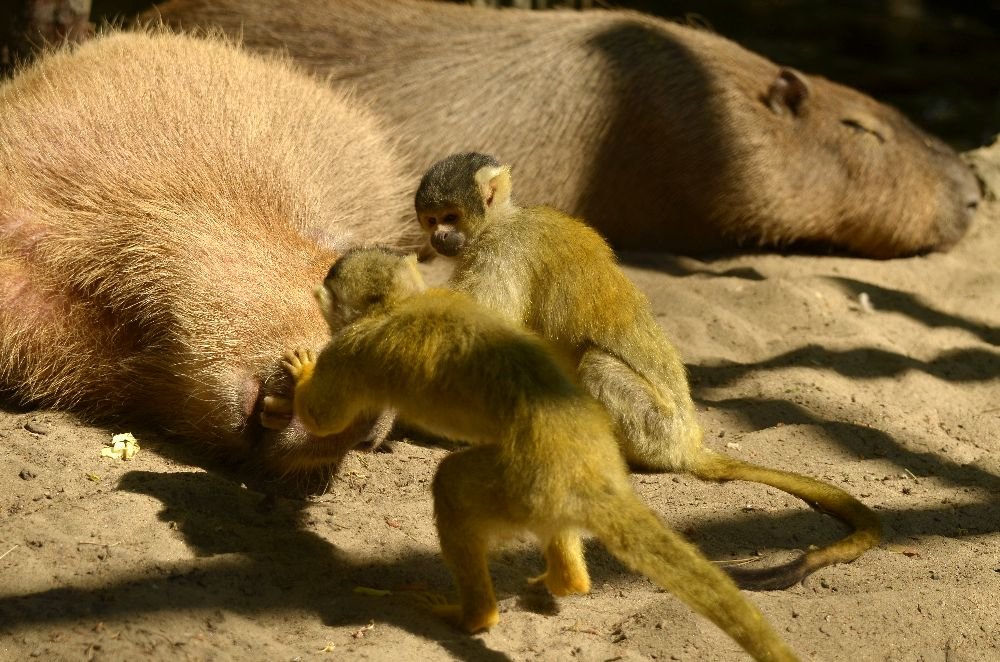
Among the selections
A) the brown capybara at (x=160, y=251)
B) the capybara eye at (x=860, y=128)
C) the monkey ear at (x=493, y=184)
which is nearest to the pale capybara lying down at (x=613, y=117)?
the capybara eye at (x=860, y=128)

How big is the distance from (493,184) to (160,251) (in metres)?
1.24

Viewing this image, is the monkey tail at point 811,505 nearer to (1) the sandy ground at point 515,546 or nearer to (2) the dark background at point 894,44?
(1) the sandy ground at point 515,546

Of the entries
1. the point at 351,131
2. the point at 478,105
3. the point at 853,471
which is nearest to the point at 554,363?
the point at 853,471

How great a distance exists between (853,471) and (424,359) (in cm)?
199

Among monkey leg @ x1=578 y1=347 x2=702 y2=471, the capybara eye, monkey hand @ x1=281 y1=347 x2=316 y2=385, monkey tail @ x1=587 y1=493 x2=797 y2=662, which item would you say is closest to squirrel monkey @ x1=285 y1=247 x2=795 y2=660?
monkey tail @ x1=587 y1=493 x2=797 y2=662

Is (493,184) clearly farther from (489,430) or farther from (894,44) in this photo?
(894,44)

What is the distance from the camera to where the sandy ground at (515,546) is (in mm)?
3117

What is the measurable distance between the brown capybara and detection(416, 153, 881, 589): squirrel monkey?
0.60m

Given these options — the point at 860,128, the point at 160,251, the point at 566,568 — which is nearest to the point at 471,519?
the point at 566,568

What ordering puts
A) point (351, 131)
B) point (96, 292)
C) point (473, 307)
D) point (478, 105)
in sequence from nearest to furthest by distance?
point (473, 307), point (96, 292), point (351, 131), point (478, 105)

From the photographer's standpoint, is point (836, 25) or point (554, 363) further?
point (836, 25)

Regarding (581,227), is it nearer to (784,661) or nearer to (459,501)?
(459,501)

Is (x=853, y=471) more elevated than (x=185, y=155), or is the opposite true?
(x=185, y=155)

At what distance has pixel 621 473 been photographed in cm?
299
